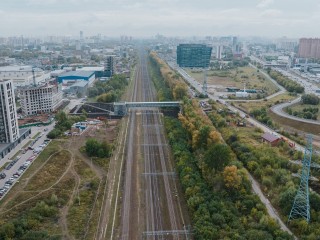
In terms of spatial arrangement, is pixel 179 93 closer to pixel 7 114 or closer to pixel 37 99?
pixel 37 99

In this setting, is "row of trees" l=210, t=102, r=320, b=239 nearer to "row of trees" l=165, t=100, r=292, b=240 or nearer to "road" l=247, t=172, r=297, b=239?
"road" l=247, t=172, r=297, b=239

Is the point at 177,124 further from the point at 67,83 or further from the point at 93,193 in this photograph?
the point at 67,83

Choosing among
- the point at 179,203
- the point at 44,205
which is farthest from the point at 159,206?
the point at 44,205

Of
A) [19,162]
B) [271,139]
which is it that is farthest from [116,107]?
[271,139]

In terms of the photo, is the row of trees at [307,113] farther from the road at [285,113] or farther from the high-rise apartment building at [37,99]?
the high-rise apartment building at [37,99]

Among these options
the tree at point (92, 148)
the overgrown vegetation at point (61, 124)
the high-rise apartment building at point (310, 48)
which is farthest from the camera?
the high-rise apartment building at point (310, 48)

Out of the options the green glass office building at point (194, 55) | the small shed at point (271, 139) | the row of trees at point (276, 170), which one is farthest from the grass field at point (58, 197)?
the green glass office building at point (194, 55)
